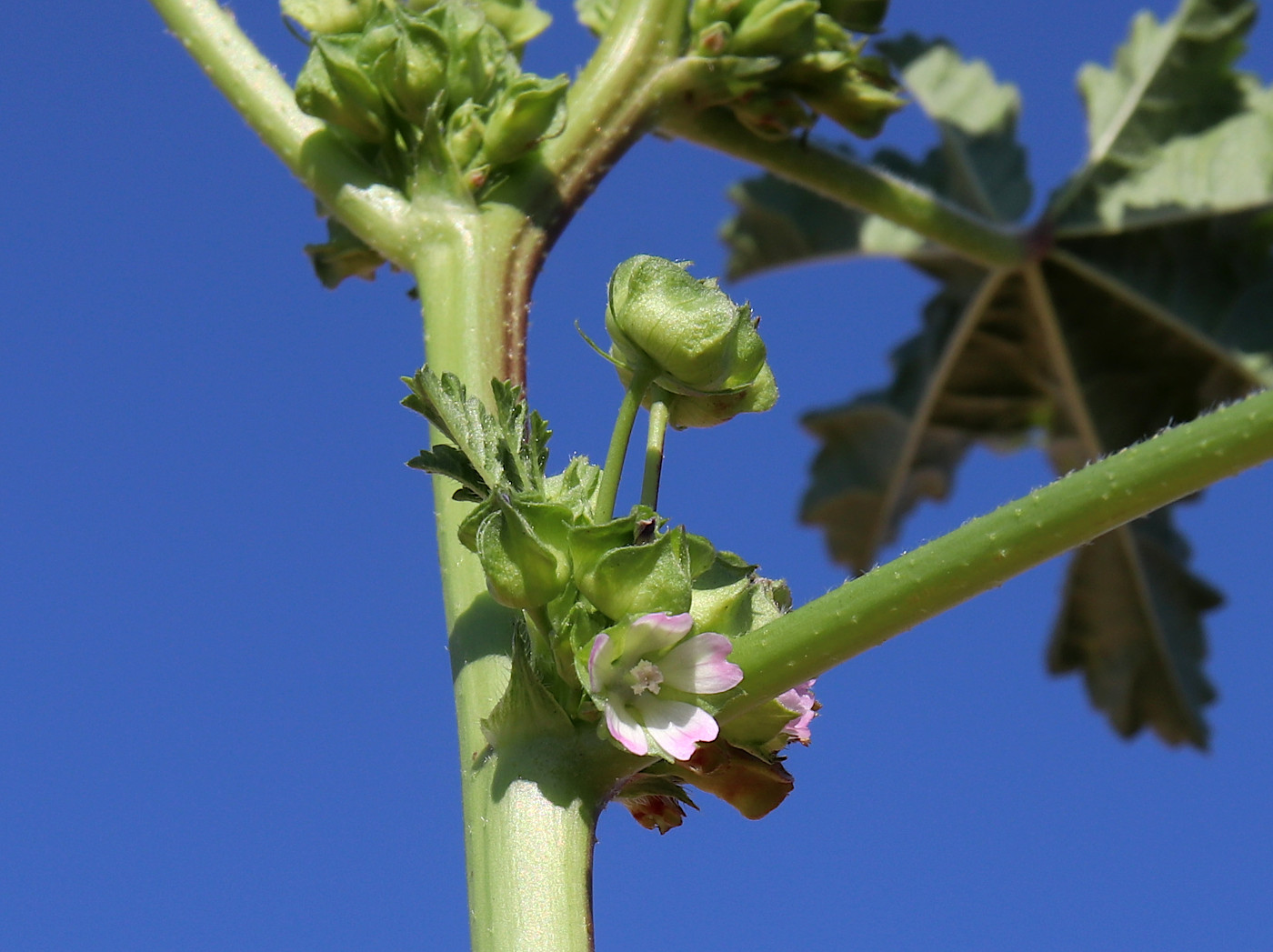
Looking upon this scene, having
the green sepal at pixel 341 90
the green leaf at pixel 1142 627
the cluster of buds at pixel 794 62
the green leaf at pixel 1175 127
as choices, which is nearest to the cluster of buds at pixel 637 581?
the green sepal at pixel 341 90

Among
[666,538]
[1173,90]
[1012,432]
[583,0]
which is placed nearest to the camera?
[666,538]

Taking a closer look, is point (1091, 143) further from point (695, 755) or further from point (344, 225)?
point (695, 755)

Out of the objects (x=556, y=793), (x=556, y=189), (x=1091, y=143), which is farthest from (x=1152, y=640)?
(x=556, y=793)

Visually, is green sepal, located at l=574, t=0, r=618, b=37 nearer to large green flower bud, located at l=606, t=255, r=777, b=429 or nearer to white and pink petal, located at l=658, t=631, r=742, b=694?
large green flower bud, located at l=606, t=255, r=777, b=429

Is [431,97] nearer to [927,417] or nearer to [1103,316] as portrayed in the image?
[1103,316]

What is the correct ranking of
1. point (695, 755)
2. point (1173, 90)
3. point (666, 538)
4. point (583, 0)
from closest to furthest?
point (666, 538), point (695, 755), point (583, 0), point (1173, 90)

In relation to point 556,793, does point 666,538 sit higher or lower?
higher
